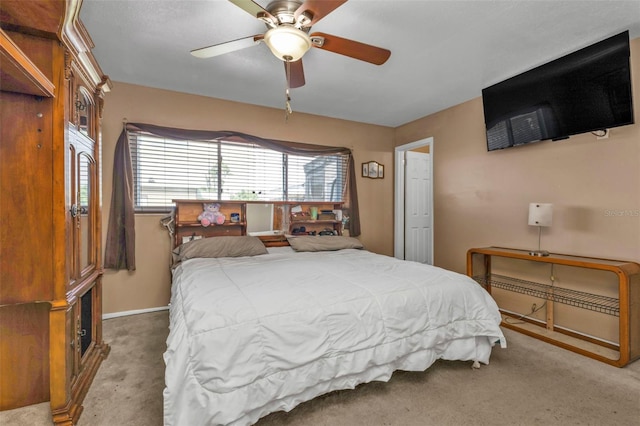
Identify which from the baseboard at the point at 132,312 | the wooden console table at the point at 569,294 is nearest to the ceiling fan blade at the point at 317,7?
the wooden console table at the point at 569,294

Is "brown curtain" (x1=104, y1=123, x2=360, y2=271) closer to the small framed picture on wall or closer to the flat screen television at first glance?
the small framed picture on wall

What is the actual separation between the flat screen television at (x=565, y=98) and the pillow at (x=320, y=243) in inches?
79.5

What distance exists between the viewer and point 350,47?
1.95 meters

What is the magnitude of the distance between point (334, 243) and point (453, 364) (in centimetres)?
184

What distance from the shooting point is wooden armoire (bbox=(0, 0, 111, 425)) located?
4.76 ft

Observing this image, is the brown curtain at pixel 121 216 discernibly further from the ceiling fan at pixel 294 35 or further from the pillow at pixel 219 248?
the ceiling fan at pixel 294 35

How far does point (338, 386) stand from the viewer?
1.66 meters

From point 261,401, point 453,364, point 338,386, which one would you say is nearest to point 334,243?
point 453,364

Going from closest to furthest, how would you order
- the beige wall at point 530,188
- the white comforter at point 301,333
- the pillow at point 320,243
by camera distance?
the white comforter at point 301,333, the beige wall at point 530,188, the pillow at point 320,243

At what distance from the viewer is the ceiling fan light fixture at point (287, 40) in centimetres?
173

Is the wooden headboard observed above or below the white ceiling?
below

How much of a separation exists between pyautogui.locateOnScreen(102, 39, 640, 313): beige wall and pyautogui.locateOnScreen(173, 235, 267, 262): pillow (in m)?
0.60

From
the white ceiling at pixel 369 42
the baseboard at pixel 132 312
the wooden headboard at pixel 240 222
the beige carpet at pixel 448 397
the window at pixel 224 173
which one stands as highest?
the white ceiling at pixel 369 42

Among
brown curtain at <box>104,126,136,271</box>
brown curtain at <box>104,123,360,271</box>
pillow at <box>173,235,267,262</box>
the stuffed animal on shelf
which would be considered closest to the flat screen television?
pillow at <box>173,235,267,262</box>
